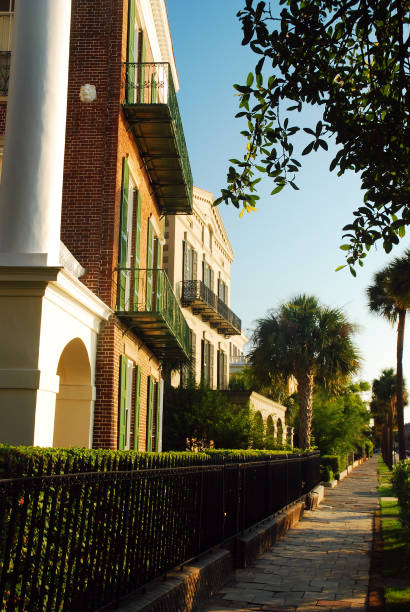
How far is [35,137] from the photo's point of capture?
387 inches

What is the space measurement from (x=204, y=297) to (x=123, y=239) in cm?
1752

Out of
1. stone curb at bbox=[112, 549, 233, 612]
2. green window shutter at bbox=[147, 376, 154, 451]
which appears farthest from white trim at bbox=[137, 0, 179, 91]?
stone curb at bbox=[112, 549, 233, 612]

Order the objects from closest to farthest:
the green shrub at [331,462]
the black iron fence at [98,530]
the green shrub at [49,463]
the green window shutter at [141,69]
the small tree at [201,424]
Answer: the black iron fence at [98,530] < the green shrub at [49,463] < the green window shutter at [141,69] < the small tree at [201,424] < the green shrub at [331,462]

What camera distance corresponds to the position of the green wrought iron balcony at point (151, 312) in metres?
13.5

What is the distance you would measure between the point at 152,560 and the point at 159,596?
1.78 ft

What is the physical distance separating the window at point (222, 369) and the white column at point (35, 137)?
26.2 meters

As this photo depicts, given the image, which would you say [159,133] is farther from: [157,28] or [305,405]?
[305,405]

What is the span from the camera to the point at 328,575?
9344mm

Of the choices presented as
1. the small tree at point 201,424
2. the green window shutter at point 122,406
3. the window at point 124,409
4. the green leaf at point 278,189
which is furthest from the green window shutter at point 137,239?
the small tree at point 201,424

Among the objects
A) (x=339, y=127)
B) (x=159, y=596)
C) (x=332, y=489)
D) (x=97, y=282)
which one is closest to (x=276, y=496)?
(x=97, y=282)

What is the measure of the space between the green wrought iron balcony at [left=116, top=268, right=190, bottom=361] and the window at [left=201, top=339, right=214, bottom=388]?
13766 millimetres

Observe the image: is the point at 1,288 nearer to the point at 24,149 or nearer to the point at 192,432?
the point at 24,149

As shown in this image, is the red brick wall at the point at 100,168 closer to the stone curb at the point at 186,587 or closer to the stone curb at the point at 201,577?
the stone curb at the point at 201,577

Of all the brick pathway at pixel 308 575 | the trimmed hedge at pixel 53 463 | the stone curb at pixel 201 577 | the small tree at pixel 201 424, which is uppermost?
the small tree at pixel 201 424
